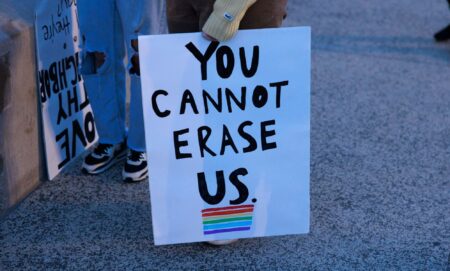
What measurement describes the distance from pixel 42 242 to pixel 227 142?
2.99ft

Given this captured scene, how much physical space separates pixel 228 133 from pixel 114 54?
38.2 inches

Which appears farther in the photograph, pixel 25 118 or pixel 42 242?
pixel 25 118

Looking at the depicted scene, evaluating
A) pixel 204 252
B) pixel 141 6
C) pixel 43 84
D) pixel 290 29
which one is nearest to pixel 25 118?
pixel 43 84

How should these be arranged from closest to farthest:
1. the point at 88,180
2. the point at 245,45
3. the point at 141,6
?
the point at 245,45 < the point at 141,6 < the point at 88,180

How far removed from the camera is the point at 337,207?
353 cm

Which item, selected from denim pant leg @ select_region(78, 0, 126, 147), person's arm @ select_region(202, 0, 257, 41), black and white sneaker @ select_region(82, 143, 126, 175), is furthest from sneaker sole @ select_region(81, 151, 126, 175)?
person's arm @ select_region(202, 0, 257, 41)

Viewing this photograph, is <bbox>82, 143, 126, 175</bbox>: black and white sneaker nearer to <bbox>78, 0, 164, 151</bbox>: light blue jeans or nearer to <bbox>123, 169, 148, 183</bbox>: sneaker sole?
<bbox>78, 0, 164, 151</bbox>: light blue jeans

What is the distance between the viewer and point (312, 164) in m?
3.96

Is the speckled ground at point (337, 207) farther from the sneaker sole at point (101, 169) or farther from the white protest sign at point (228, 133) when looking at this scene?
the white protest sign at point (228, 133)

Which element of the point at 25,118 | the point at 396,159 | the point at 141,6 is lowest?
the point at 396,159

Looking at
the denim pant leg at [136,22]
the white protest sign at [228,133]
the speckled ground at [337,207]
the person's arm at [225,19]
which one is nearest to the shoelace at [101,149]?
the speckled ground at [337,207]

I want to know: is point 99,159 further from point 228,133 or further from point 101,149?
point 228,133

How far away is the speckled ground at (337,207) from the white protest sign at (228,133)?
0.15 m

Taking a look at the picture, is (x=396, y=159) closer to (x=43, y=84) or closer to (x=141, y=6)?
(x=141, y=6)
